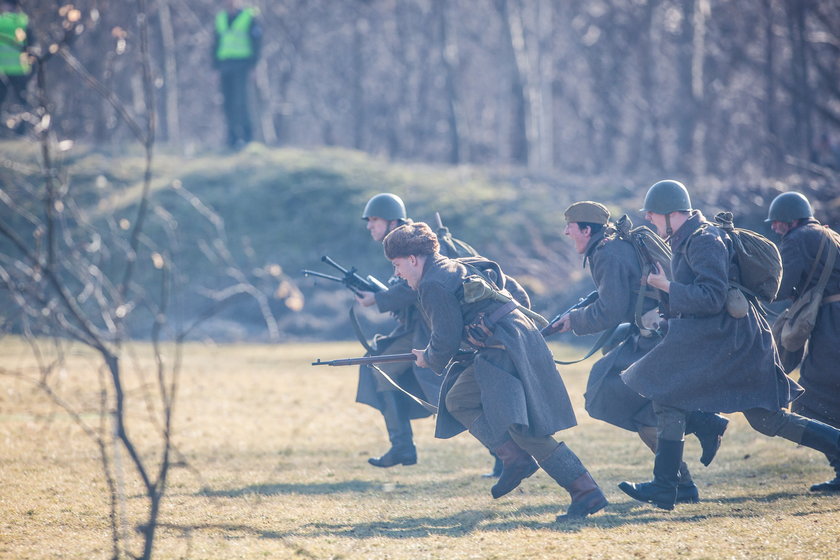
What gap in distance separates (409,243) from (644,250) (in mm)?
1770

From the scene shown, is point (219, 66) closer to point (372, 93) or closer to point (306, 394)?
point (306, 394)

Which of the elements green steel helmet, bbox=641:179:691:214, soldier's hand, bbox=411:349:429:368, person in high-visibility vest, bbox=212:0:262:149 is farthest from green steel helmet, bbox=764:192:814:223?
person in high-visibility vest, bbox=212:0:262:149

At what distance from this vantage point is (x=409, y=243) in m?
6.64

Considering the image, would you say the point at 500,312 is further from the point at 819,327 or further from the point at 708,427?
the point at 819,327

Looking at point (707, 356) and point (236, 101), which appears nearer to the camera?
point (707, 356)

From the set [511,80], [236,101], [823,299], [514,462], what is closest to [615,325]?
[514,462]

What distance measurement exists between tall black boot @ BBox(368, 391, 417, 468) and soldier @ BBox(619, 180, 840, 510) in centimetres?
226

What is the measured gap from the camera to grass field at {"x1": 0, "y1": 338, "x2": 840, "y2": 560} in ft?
19.4

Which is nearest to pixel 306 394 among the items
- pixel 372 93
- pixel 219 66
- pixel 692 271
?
pixel 692 271

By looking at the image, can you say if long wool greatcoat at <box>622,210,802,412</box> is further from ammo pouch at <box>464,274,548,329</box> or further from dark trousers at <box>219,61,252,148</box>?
dark trousers at <box>219,61,252,148</box>

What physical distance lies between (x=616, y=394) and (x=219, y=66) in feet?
57.3

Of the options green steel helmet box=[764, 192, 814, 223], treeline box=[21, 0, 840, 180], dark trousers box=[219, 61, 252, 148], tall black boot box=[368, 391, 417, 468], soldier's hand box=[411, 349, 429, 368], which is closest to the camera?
soldier's hand box=[411, 349, 429, 368]

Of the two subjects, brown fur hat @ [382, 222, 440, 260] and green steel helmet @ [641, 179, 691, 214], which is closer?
brown fur hat @ [382, 222, 440, 260]

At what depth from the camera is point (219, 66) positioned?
22781mm
